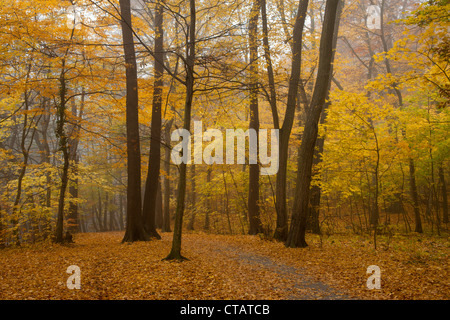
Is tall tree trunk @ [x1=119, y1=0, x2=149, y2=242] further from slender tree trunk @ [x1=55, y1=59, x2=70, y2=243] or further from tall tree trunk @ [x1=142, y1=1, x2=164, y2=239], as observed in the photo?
slender tree trunk @ [x1=55, y1=59, x2=70, y2=243]

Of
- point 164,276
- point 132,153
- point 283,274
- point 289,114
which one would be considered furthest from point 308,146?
point 132,153

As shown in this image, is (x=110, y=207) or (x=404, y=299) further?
(x=110, y=207)

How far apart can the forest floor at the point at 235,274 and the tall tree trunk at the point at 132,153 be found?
1702 millimetres

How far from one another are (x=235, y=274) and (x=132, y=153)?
20.5 feet

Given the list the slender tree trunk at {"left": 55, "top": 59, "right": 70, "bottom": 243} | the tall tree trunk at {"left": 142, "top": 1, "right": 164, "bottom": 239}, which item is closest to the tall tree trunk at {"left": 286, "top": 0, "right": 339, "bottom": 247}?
the tall tree trunk at {"left": 142, "top": 1, "right": 164, "bottom": 239}

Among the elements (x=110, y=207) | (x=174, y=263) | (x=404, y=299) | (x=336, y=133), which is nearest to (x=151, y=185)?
(x=174, y=263)

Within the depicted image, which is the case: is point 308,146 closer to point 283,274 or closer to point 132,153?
point 283,274

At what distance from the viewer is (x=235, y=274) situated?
221 inches

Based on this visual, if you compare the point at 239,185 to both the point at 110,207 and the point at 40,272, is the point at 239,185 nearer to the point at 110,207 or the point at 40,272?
the point at 40,272

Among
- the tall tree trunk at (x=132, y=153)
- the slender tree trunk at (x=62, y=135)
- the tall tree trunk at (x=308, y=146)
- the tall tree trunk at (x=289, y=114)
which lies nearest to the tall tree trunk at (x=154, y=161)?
the tall tree trunk at (x=132, y=153)

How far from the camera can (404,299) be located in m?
4.04

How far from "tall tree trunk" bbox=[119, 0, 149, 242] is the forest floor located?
5.58ft

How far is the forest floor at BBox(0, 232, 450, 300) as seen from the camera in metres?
4.45
